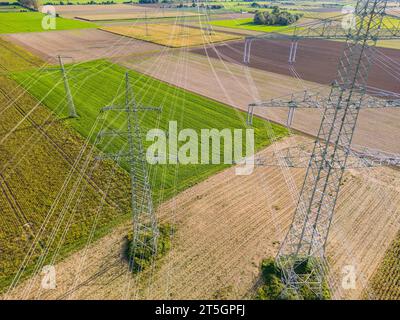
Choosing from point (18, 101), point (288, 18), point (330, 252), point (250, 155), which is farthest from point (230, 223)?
point (288, 18)

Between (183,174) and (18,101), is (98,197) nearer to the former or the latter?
(183,174)

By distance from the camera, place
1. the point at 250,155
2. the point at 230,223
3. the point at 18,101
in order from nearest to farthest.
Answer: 1. the point at 230,223
2. the point at 250,155
3. the point at 18,101

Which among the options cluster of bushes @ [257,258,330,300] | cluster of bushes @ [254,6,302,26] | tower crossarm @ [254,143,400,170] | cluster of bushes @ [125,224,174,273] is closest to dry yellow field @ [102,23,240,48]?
cluster of bushes @ [254,6,302,26]

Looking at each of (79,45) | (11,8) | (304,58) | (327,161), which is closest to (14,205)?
(327,161)

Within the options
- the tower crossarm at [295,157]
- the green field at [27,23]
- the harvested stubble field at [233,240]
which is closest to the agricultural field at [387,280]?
the harvested stubble field at [233,240]

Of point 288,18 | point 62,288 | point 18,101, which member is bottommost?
point 62,288

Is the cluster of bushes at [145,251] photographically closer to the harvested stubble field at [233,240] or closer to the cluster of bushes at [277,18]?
the harvested stubble field at [233,240]
